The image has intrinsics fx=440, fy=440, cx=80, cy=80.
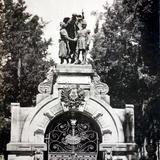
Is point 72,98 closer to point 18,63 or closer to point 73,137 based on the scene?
point 73,137

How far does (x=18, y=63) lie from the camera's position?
31375 mm

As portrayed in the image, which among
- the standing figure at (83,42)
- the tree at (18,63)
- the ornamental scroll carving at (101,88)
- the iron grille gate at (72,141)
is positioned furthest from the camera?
the tree at (18,63)

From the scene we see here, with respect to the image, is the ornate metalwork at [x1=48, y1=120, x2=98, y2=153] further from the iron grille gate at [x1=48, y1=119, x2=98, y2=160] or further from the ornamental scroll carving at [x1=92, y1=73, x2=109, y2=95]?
the ornamental scroll carving at [x1=92, y1=73, x2=109, y2=95]

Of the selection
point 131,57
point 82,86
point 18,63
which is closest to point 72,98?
point 82,86

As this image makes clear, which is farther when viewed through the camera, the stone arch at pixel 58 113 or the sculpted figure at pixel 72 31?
the sculpted figure at pixel 72 31

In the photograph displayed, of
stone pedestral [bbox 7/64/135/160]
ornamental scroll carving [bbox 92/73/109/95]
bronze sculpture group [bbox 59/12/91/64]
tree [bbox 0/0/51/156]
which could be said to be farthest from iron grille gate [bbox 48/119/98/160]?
tree [bbox 0/0/51/156]

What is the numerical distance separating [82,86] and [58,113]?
122 centimetres

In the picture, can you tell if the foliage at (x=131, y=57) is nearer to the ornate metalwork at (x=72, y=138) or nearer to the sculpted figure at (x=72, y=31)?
the sculpted figure at (x=72, y=31)

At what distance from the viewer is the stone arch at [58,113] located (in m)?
14.4

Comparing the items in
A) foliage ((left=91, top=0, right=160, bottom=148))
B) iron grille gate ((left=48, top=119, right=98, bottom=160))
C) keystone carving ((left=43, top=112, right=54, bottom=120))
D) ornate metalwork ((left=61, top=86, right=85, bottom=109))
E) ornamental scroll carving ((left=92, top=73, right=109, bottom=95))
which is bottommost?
iron grille gate ((left=48, top=119, right=98, bottom=160))

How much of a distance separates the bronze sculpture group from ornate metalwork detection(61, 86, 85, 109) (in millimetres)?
1288

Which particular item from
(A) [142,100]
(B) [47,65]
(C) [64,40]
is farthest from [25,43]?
(C) [64,40]

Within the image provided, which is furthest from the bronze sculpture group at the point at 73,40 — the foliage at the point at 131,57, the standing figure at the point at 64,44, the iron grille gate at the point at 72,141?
the foliage at the point at 131,57

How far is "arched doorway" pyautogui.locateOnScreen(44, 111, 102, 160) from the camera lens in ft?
48.6
